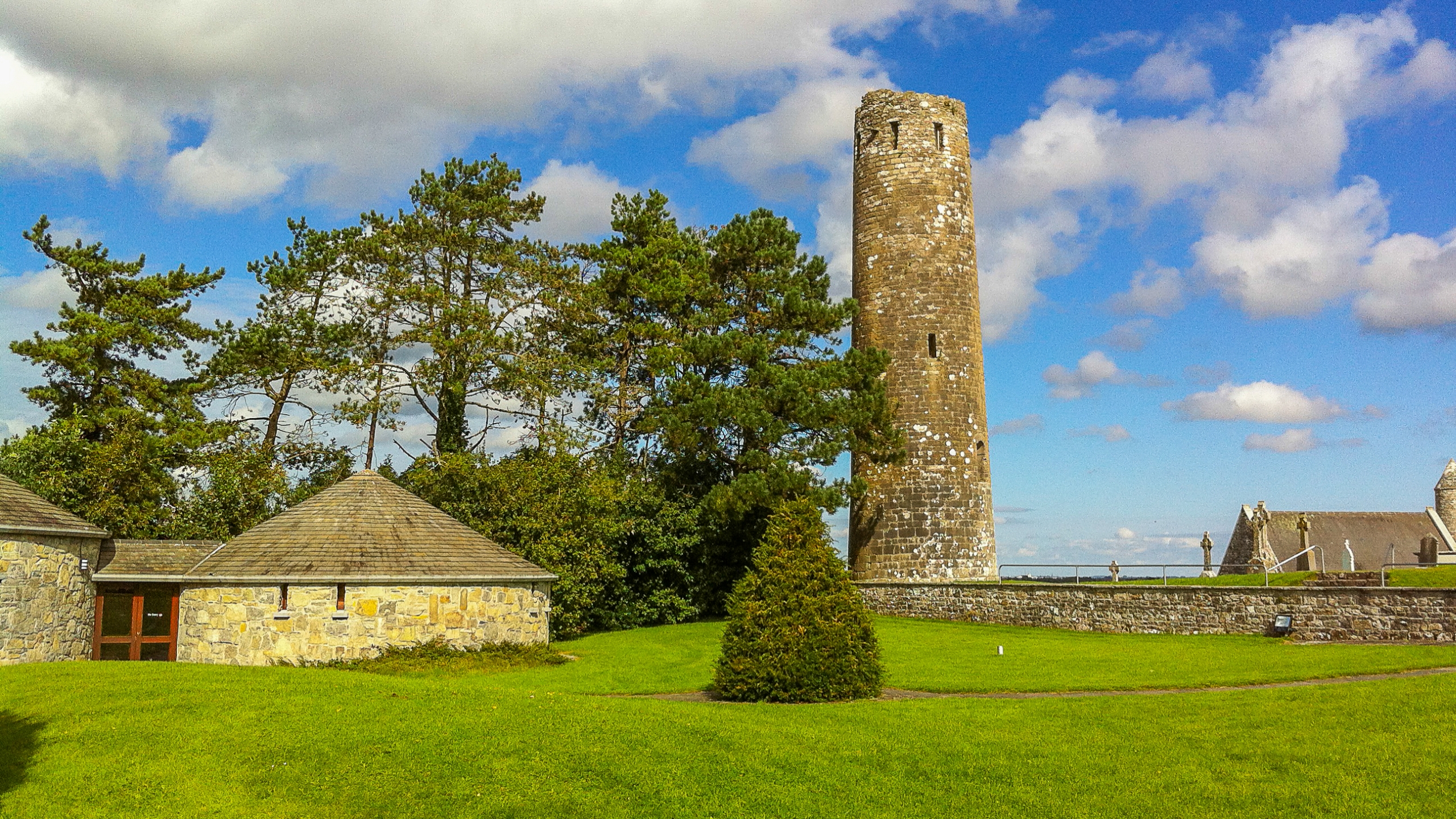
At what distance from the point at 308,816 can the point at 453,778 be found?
161 centimetres

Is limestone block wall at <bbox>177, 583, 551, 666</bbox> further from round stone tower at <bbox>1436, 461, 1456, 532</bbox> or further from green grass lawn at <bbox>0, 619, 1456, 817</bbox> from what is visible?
round stone tower at <bbox>1436, 461, 1456, 532</bbox>

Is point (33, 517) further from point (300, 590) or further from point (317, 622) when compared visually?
point (317, 622)

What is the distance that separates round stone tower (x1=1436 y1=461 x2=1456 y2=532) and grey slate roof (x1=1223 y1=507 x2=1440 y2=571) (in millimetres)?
1156

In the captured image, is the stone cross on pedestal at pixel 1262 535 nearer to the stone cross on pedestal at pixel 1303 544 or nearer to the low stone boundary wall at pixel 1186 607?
the stone cross on pedestal at pixel 1303 544

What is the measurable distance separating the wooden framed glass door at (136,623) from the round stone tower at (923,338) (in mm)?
21253

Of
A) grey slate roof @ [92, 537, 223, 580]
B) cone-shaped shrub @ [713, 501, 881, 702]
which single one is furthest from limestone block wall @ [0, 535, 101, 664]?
cone-shaped shrub @ [713, 501, 881, 702]

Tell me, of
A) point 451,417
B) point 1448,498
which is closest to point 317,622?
point 451,417

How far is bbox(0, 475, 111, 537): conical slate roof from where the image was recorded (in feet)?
70.2

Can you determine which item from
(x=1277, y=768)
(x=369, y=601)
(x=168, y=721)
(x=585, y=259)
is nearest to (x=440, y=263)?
(x=585, y=259)

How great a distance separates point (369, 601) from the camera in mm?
22594

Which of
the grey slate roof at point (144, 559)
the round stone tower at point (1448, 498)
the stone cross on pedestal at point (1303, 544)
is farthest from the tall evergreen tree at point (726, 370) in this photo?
the round stone tower at point (1448, 498)

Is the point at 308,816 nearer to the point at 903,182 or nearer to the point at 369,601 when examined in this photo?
the point at 369,601

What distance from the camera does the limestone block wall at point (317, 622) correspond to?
22188 millimetres

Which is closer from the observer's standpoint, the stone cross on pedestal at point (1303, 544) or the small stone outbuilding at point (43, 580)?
the small stone outbuilding at point (43, 580)
